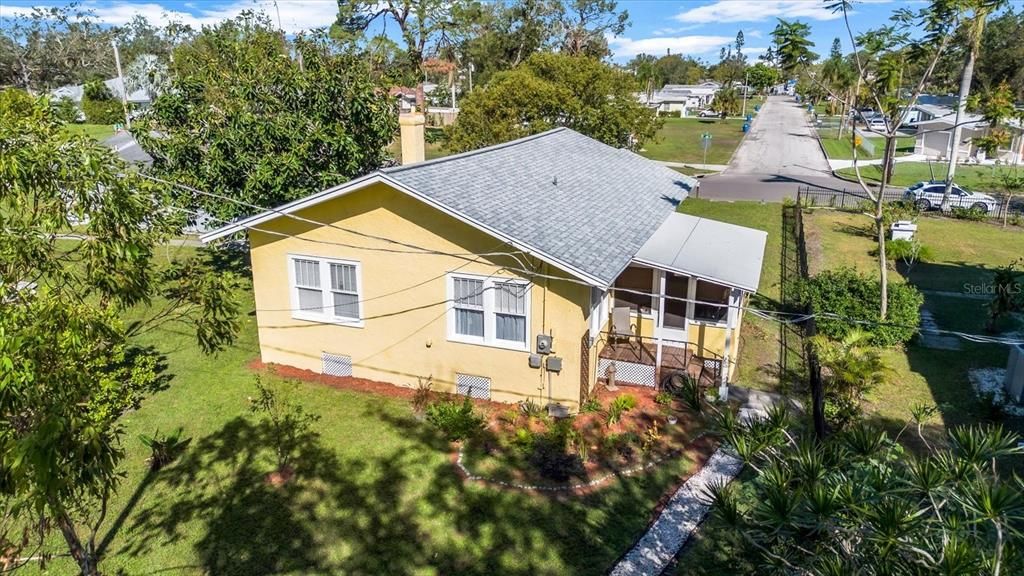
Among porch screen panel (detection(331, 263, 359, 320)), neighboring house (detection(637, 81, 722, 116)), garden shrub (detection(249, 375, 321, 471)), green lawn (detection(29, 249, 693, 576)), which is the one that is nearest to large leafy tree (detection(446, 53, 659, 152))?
porch screen panel (detection(331, 263, 359, 320))

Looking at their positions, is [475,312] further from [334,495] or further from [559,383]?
[334,495]

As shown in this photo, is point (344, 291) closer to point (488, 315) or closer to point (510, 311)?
point (488, 315)

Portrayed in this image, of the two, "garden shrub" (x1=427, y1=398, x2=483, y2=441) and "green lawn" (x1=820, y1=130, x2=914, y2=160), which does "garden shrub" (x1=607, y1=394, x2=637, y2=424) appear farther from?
"green lawn" (x1=820, y1=130, x2=914, y2=160)

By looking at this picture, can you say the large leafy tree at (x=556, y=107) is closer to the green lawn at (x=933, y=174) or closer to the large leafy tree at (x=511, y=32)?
the green lawn at (x=933, y=174)

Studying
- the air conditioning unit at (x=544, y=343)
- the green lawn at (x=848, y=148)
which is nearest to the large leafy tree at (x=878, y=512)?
the air conditioning unit at (x=544, y=343)

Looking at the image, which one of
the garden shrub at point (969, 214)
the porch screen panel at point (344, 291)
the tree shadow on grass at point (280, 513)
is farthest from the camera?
the garden shrub at point (969, 214)

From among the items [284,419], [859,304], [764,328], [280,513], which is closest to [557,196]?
[764,328]
